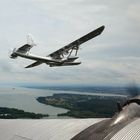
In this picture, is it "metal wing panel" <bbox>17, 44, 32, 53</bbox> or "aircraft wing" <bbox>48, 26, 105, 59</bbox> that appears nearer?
"metal wing panel" <bbox>17, 44, 32, 53</bbox>

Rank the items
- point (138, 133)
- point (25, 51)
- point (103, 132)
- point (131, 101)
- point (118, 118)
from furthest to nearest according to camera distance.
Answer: point (25, 51), point (131, 101), point (118, 118), point (103, 132), point (138, 133)

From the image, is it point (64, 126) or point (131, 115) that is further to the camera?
point (64, 126)

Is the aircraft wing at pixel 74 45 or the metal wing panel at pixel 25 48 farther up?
the aircraft wing at pixel 74 45

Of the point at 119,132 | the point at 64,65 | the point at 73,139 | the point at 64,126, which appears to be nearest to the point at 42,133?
the point at 64,126

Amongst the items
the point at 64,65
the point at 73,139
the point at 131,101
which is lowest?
the point at 73,139

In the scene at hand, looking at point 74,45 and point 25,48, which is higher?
point 74,45

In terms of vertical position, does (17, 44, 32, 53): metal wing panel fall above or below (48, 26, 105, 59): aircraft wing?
below

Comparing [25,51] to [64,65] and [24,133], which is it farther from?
[24,133]

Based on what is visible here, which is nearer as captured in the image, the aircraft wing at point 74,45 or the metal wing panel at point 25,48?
the metal wing panel at point 25,48

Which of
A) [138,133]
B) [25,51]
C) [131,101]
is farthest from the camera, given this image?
[25,51]

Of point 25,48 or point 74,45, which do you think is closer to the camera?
point 25,48

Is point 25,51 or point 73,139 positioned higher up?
point 25,51
